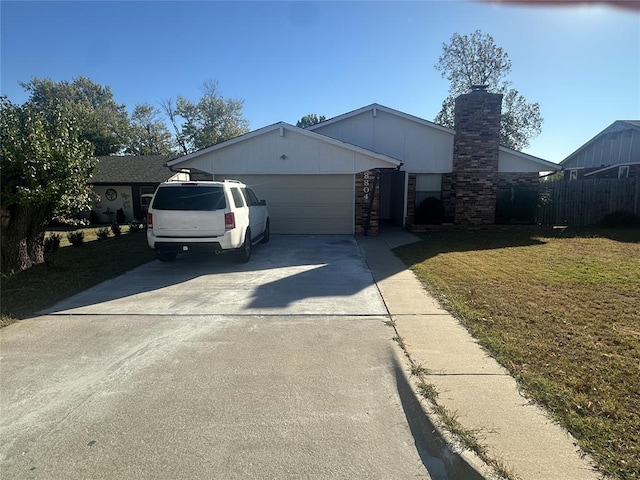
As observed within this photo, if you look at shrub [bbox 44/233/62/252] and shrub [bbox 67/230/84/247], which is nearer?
shrub [bbox 44/233/62/252]

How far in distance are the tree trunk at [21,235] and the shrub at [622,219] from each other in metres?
18.8

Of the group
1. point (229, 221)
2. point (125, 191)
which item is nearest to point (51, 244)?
point (229, 221)

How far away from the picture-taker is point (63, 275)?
765cm

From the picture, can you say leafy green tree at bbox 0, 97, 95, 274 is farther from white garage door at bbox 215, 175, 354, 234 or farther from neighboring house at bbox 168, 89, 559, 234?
white garage door at bbox 215, 175, 354, 234

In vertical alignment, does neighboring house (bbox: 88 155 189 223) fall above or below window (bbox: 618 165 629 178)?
below

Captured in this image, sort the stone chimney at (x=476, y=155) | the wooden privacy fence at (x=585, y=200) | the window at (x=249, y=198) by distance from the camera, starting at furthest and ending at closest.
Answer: the wooden privacy fence at (x=585, y=200) < the stone chimney at (x=476, y=155) < the window at (x=249, y=198)

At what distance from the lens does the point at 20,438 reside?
2.70 m

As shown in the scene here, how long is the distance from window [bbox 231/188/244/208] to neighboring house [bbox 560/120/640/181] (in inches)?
670

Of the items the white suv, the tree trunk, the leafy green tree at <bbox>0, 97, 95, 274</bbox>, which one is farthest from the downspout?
the tree trunk

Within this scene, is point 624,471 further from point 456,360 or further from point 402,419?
point 456,360

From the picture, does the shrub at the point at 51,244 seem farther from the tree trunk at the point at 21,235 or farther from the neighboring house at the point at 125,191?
the neighboring house at the point at 125,191

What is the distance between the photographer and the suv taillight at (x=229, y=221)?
7.86 metres

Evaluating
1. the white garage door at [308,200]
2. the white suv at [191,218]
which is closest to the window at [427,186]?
the white garage door at [308,200]

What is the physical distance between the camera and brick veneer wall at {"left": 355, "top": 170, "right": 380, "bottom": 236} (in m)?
13.7
